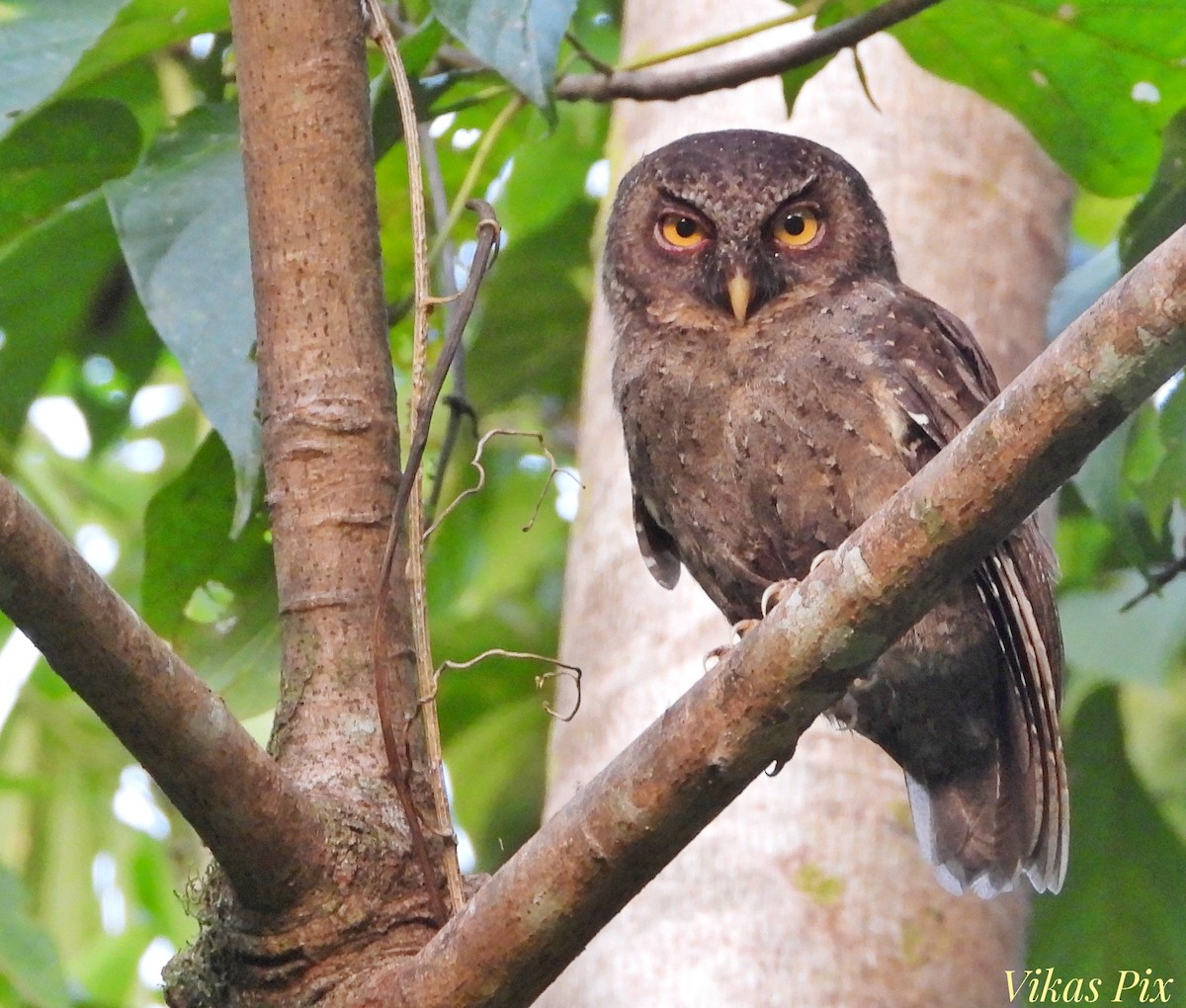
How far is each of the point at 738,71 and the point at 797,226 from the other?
0.50m

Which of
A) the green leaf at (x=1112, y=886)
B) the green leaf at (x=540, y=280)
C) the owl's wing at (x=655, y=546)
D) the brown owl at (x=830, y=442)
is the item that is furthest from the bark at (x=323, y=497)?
the green leaf at (x=1112, y=886)

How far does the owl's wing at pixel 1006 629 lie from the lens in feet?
7.77

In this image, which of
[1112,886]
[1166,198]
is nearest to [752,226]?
[1166,198]

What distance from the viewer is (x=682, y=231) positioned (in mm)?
2980

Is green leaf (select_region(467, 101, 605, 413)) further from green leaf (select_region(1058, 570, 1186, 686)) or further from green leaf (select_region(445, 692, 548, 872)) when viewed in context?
green leaf (select_region(1058, 570, 1186, 686))

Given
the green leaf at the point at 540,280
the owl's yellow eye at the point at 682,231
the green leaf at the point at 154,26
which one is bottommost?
the owl's yellow eye at the point at 682,231

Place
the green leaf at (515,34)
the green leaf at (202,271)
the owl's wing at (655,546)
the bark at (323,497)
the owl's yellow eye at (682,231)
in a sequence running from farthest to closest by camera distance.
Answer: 1. the owl's yellow eye at (682,231)
2. the owl's wing at (655,546)
3. the green leaf at (202,271)
4. the green leaf at (515,34)
5. the bark at (323,497)

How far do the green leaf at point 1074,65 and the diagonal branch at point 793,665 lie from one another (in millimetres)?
1450

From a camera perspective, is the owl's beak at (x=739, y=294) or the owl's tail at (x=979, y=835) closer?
the owl's tail at (x=979, y=835)

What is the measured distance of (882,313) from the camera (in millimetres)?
2625

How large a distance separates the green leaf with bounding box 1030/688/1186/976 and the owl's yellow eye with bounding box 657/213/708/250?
1306 millimetres

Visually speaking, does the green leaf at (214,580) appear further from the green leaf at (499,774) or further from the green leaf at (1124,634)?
the green leaf at (1124,634)

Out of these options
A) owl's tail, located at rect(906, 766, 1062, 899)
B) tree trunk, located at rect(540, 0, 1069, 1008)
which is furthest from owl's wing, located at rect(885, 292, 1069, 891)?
tree trunk, located at rect(540, 0, 1069, 1008)

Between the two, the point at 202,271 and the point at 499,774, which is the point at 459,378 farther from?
the point at 499,774
